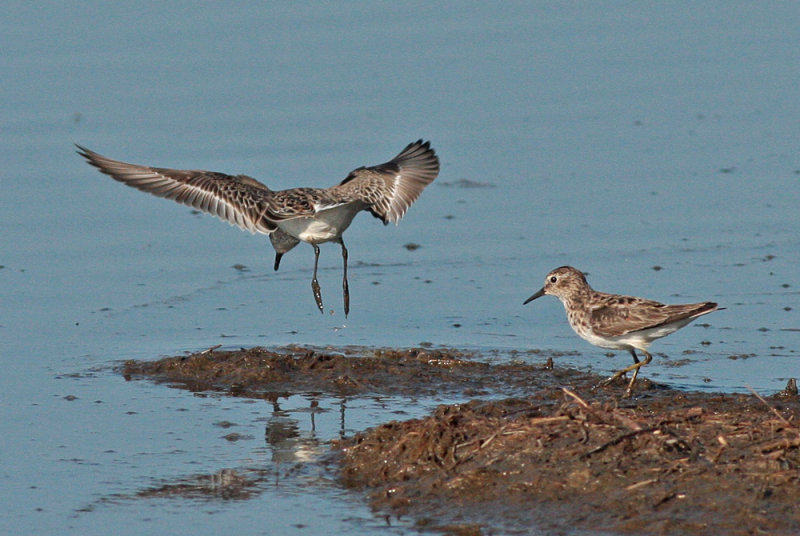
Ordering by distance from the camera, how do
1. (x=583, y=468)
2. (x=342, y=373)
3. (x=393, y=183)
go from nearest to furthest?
(x=583, y=468), (x=342, y=373), (x=393, y=183)

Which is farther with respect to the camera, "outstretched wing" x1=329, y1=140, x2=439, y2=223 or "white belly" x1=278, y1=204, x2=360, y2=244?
"outstretched wing" x1=329, y1=140, x2=439, y2=223

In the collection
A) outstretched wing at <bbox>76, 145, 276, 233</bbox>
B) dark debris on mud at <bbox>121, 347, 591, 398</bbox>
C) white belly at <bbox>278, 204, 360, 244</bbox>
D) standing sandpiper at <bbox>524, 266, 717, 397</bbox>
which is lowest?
dark debris on mud at <bbox>121, 347, 591, 398</bbox>

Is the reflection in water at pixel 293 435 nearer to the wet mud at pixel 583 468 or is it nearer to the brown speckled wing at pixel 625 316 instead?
the wet mud at pixel 583 468

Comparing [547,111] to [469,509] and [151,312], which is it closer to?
[151,312]

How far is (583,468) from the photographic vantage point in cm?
672

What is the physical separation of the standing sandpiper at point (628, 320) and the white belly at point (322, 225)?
2034 millimetres

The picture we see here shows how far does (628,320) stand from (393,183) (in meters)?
2.77

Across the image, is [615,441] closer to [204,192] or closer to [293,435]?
[293,435]

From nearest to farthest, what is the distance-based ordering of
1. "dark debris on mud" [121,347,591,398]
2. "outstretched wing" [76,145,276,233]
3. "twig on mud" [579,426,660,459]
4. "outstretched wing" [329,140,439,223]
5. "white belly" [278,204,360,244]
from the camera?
"twig on mud" [579,426,660,459], "dark debris on mud" [121,347,591,398], "outstretched wing" [76,145,276,233], "white belly" [278,204,360,244], "outstretched wing" [329,140,439,223]

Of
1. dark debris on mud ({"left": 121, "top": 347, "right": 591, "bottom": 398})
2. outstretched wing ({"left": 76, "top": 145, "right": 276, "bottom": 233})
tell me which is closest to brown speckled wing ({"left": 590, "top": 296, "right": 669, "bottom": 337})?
dark debris on mud ({"left": 121, "top": 347, "right": 591, "bottom": 398})

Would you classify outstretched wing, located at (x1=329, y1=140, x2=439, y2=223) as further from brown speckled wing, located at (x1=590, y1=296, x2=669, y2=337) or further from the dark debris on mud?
brown speckled wing, located at (x1=590, y1=296, x2=669, y2=337)

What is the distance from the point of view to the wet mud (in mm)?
6344

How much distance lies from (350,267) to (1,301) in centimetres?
305

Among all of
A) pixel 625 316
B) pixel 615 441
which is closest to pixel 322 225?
pixel 625 316
